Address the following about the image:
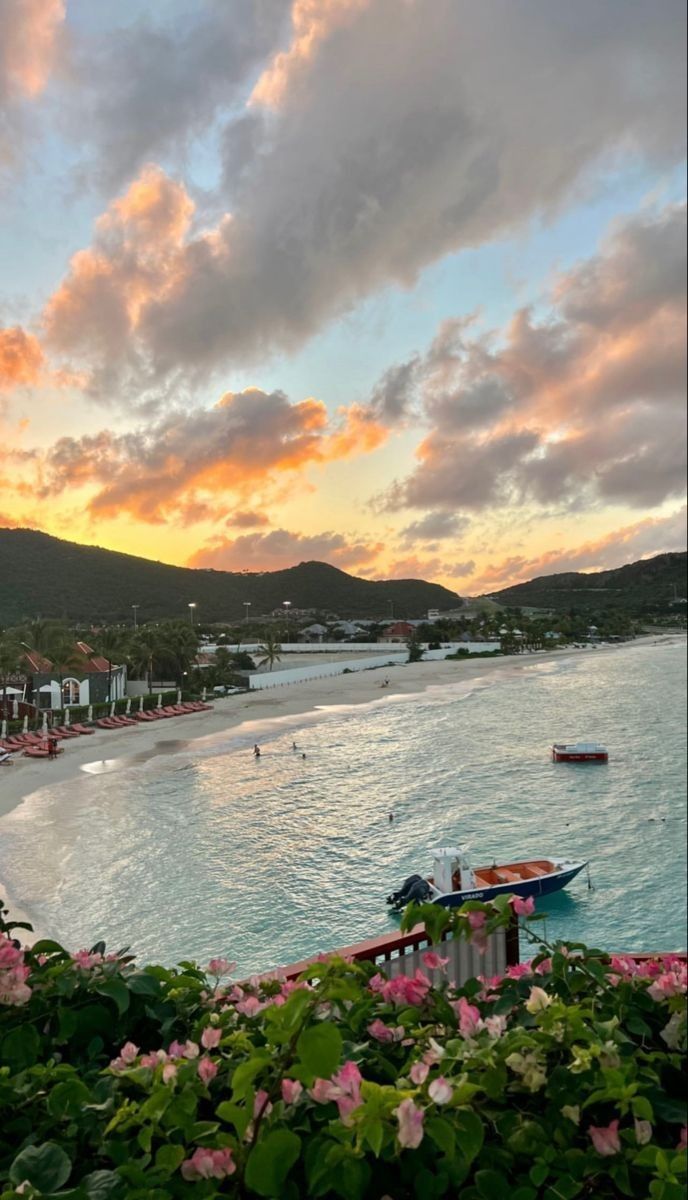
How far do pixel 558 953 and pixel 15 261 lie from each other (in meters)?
2.16

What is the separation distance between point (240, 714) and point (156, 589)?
0.86 metres

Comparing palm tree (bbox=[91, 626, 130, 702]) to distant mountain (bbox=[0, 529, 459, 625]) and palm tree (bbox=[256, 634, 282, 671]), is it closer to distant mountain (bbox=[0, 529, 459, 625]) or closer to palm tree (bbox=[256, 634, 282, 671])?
distant mountain (bbox=[0, 529, 459, 625])

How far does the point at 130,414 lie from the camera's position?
2.27 metres

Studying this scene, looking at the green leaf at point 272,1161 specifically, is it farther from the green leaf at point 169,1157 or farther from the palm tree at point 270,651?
the palm tree at point 270,651

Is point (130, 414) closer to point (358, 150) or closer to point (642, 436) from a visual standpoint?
point (358, 150)

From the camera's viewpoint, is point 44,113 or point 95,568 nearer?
point 44,113

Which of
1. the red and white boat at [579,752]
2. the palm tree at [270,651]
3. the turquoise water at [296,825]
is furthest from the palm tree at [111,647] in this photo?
the red and white boat at [579,752]

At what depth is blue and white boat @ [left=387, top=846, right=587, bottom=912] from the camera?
241 cm

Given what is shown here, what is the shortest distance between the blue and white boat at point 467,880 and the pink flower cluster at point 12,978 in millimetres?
1305

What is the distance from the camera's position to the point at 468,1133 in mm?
700

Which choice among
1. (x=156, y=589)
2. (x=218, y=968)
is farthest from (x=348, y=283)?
(x=218, y=968)

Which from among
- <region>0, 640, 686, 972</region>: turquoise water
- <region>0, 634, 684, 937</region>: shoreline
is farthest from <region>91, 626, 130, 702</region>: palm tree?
<region>0, 640, 686, 972</region>: turquoise water

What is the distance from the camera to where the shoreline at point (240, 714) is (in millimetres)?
2057

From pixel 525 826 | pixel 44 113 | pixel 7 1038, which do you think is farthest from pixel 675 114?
pixel 7 1038
